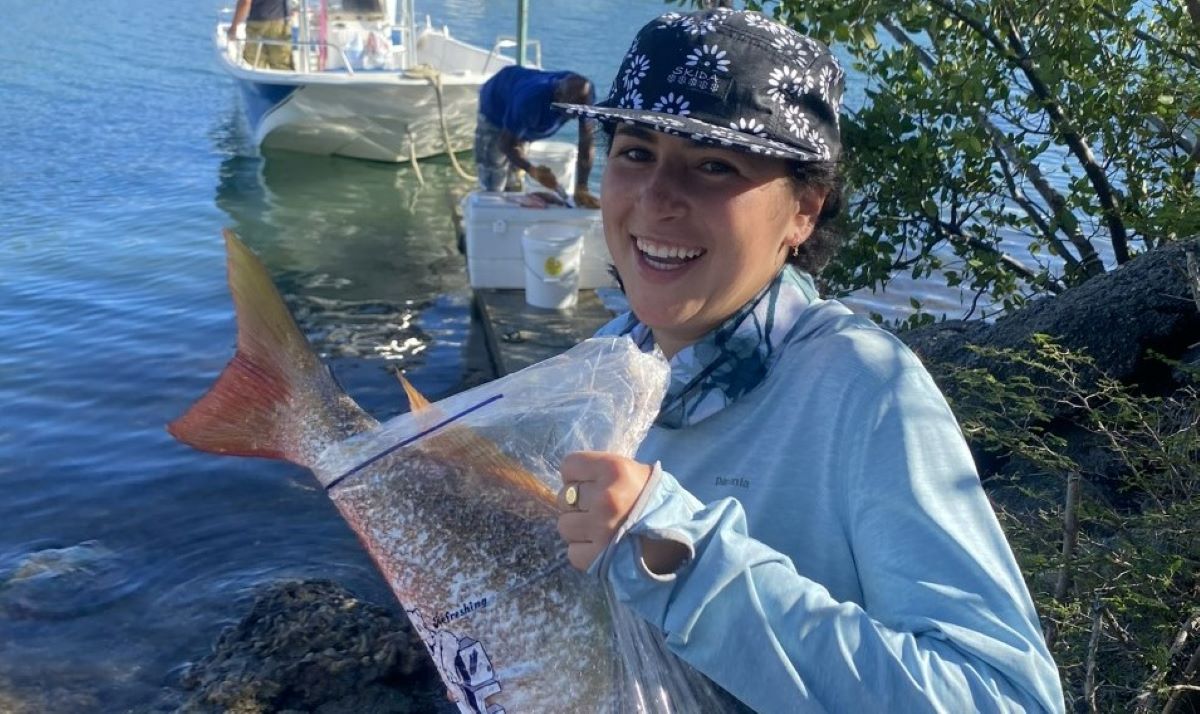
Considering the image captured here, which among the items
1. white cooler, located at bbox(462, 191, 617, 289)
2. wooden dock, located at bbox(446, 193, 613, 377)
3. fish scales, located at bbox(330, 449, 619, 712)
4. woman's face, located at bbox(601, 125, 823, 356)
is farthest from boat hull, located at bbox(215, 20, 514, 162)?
fish scales, located at bbox(330, 449, 619, 712)

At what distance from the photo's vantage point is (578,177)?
10133 mm

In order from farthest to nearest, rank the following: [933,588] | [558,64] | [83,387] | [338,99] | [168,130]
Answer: [558,64] < [168,130] < [338,99] < [83,387] < [933,588]

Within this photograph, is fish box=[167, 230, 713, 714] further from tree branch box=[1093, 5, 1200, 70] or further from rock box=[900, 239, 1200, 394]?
tree branch box=[1093, 5, 1200, 70]

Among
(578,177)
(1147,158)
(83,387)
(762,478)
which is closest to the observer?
(762,478)

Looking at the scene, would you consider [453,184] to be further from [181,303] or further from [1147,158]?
[1147,158]

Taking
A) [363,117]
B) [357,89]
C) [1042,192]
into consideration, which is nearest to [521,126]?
[1042,192]

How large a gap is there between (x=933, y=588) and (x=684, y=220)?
2.22ft

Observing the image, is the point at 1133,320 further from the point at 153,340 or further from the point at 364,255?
the point at 364,255

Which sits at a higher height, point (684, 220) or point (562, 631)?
point (684, 220)

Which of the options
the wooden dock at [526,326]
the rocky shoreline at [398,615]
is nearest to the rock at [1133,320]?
the rocky shoreline at [398,615]

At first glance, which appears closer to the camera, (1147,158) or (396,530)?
(396,530)

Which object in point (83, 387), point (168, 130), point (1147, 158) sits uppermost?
point (1147, 158)

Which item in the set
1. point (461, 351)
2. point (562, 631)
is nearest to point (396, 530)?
point (562, 631)

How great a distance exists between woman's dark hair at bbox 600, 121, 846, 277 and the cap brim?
0.07m
